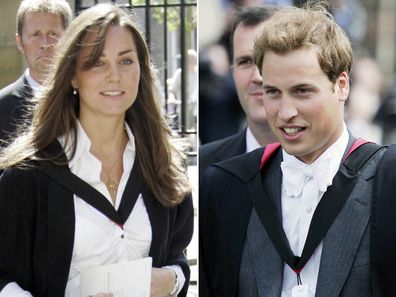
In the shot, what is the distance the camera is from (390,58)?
218 centimetres

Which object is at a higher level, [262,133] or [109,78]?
[109,78]

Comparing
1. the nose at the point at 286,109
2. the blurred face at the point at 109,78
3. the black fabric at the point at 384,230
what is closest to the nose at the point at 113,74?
the blurred face at the point at 109,78

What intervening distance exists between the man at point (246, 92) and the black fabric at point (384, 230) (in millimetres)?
407

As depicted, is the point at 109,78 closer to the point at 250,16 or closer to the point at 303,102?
the point at 250,16

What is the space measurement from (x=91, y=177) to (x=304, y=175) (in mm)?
607

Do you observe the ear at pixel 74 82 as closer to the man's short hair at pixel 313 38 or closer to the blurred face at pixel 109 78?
the blurred face at pixel 109 78

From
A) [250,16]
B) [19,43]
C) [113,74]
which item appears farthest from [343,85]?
[19,43]

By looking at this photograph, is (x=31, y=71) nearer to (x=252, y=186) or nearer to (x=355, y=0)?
(x=252, y=186)

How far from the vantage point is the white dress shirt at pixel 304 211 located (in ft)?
6.93

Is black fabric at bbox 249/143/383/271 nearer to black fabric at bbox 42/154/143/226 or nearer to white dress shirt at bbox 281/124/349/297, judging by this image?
white dress shirt at bbox 281/124/349/297

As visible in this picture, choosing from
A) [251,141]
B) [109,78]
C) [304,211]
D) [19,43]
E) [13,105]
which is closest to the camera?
[304,211]

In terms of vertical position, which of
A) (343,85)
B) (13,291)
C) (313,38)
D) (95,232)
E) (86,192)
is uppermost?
(313,38)

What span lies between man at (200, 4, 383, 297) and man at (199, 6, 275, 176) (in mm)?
130

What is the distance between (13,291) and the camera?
2176 millimetres
